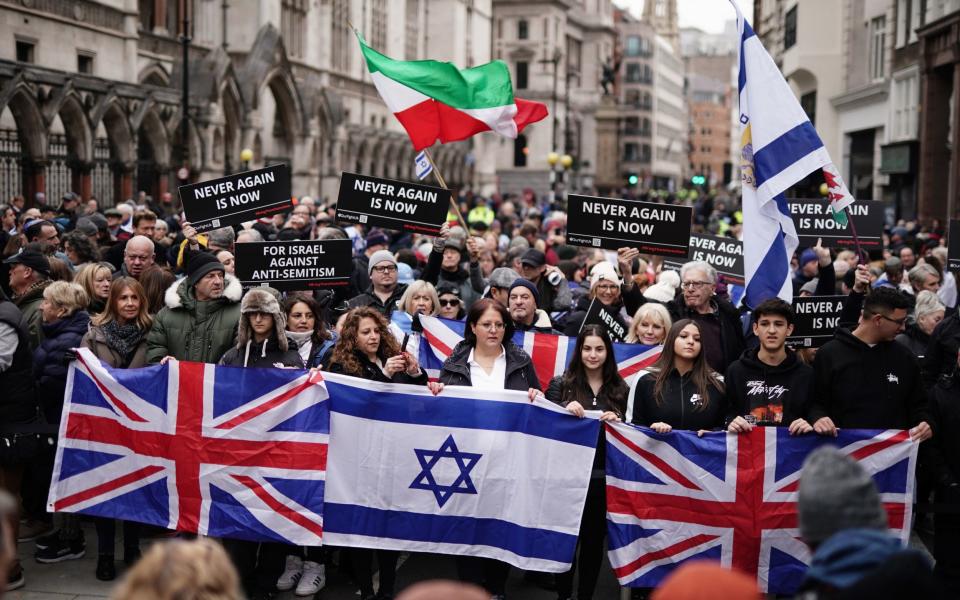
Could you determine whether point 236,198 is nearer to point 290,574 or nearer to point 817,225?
point 290,574

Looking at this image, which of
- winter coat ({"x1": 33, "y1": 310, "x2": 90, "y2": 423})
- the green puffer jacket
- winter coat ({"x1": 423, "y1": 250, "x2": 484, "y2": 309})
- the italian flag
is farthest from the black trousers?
the italian flag

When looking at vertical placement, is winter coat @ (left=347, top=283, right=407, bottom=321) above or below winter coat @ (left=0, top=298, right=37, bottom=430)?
above

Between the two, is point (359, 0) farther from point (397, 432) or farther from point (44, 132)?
point (397, 432)

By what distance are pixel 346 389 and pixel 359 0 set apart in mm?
49025

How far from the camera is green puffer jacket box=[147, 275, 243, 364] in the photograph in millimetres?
7984

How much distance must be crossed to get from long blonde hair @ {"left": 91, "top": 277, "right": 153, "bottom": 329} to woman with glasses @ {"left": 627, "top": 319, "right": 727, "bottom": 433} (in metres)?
3.27

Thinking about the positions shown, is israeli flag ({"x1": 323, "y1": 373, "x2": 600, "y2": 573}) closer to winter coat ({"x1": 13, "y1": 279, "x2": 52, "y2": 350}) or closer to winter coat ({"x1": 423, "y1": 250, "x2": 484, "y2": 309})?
winter coat ({"x1": 13, "y1": 279, "x2": 52, "y2": 350})

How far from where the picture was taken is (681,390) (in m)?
7.12

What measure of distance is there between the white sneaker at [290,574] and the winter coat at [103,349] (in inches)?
62.4

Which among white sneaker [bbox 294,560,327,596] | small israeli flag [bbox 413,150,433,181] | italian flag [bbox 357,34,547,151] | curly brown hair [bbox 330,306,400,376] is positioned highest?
italian flag [bbox 357,34,547,151]

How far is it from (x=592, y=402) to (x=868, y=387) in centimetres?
162

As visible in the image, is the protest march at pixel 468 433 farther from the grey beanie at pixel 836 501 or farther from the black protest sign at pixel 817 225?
the grey beanie at pixel 836 501

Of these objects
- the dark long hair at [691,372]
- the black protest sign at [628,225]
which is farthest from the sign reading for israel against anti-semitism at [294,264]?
the dark long hair at [691,372]

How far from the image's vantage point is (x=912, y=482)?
6973 millimetres
